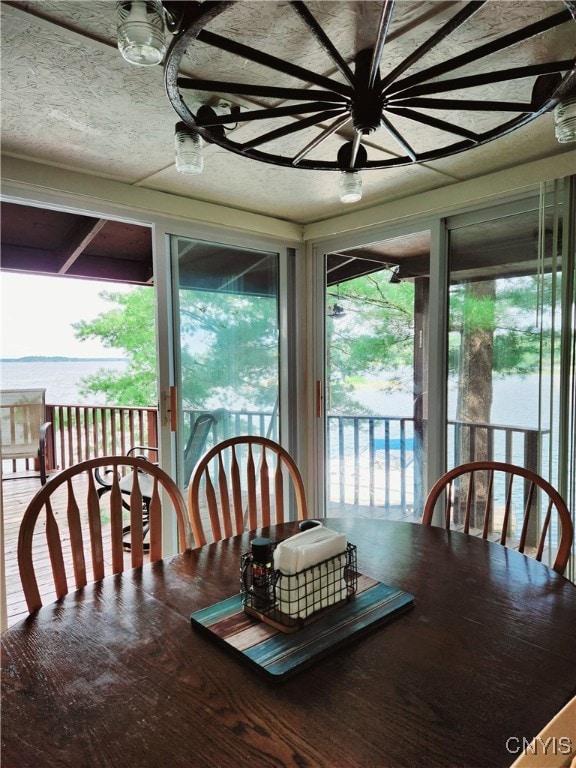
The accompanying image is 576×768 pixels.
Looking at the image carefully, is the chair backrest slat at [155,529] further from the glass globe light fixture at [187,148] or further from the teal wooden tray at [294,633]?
the glass globe light fixture at [187,148]

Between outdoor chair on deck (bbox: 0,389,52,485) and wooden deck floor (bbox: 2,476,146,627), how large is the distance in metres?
0.29

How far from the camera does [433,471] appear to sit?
262cm

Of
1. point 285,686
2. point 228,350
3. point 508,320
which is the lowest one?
point 285,686

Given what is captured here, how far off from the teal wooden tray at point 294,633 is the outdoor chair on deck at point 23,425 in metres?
4.29

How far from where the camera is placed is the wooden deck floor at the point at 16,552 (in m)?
2.68

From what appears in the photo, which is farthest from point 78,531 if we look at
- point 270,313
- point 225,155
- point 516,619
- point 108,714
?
point 270,313

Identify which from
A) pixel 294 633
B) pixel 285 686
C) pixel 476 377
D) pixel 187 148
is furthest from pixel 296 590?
pixel 476 377

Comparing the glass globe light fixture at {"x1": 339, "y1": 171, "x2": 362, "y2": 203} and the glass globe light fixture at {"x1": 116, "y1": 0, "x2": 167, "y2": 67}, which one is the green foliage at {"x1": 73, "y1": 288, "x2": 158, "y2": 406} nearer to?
the glass globe light fixture at {"x1": 339, "y1": 171, "x2": 362, "y2": 203}

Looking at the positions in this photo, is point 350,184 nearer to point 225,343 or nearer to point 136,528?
point 136,528

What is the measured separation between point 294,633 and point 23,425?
185 inches

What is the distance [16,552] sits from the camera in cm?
178

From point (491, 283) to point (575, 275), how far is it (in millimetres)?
421

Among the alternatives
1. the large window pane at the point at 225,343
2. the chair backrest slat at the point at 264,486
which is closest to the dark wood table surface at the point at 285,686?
the chair backrest slat at the point at 264,486

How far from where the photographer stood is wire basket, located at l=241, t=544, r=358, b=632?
3.40ft
